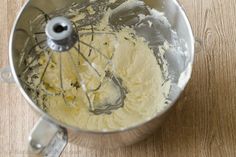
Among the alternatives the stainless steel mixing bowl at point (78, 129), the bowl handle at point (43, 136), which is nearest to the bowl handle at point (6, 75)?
the stainless steel mixing bowl at point (78, 129)

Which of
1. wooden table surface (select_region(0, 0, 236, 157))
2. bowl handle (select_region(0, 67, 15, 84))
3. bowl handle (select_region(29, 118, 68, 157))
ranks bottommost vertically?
wooden table surface (select_region(0, 0, 236, 157))

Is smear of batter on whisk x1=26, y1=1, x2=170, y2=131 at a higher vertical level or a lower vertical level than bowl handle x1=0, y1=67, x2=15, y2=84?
lower

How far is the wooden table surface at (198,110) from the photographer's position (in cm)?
70

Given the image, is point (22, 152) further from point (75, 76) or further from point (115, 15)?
point (115, 15)

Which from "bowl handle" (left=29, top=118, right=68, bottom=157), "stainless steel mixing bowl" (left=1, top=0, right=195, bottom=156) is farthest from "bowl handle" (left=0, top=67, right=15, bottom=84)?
"bowl handle" (left=29, top=118, right=68, bottom=157)

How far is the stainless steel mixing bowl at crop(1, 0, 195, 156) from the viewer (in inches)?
23.1

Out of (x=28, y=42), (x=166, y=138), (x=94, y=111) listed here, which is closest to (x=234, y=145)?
(x=166, y=138)

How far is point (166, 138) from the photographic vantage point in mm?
709

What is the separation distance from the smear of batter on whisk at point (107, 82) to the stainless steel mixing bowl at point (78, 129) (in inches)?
1.0

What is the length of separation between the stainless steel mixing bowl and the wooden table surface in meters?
0.04

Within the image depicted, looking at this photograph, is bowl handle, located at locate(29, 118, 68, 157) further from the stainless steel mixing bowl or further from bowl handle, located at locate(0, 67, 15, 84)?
bowl handle, located at locate(0, 67, 15, 84)

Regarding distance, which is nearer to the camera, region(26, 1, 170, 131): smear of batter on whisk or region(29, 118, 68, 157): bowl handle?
region(29, 118, 68, 157): bowl handle

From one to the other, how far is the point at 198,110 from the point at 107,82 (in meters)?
0.13

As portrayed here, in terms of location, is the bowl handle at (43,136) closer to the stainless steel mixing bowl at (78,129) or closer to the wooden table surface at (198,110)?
the stainless steel mixing bowl at (78,129)
